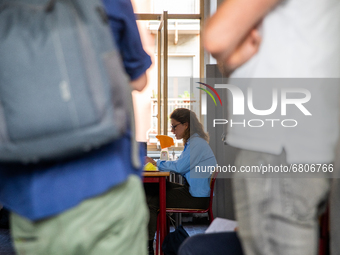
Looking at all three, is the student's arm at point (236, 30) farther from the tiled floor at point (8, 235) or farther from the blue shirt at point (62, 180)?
the tiled floor at point (8, 235)

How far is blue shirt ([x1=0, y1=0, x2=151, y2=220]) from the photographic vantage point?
594 mm

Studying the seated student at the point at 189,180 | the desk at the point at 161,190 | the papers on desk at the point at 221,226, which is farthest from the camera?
the seated student at the point at 189,180

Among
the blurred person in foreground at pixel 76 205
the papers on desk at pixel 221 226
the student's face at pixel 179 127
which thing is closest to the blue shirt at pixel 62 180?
the blurred person in foreground at pixel 76 205

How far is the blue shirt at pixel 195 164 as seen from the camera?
9.98 ft

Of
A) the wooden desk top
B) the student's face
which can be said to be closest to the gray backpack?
the wooden desk top

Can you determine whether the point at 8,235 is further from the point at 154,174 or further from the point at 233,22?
the point at 233,22

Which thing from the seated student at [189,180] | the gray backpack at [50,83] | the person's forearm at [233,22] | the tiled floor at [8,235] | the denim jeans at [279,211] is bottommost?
the tiled floor at [8,235]

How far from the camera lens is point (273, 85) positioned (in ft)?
2.15

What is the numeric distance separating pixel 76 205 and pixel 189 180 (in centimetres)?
253

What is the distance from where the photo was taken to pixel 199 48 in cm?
516

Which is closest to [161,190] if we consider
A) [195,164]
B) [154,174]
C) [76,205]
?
[154,174]

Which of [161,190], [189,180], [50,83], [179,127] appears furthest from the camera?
[179,127]

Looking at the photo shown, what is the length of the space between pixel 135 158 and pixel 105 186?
103 mm

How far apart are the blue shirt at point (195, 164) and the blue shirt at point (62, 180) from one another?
7.96 feet
